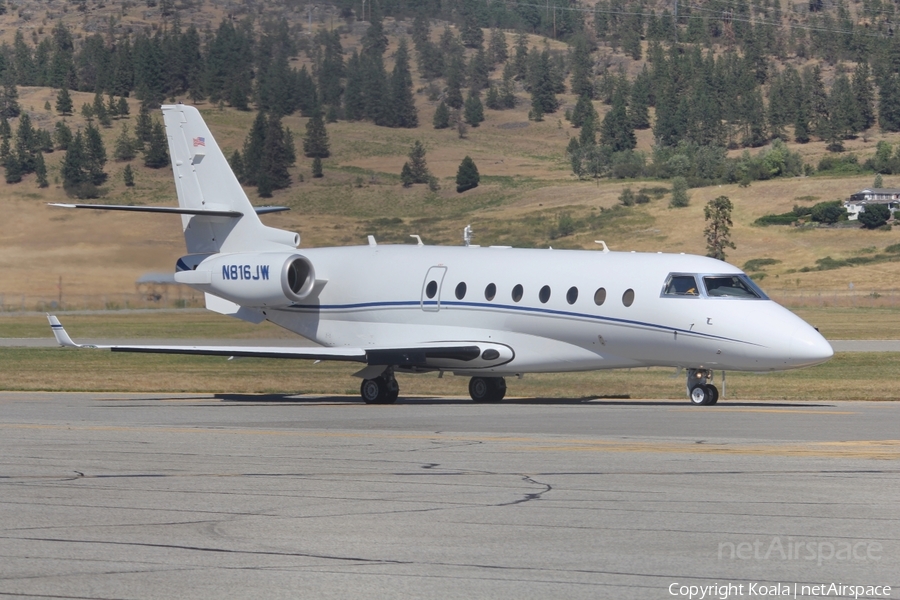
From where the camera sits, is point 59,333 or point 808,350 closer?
point 808,350

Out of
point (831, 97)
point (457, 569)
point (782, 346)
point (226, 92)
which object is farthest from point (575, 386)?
point (831, 97)

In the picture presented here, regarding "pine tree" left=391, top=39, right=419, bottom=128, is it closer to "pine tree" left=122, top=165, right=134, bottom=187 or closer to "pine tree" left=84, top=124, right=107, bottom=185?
"pine tree" left=84, top=124, right=107, bottom=185

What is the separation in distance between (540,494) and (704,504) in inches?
66.2

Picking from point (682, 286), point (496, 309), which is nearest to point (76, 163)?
Result: point (496, 309)

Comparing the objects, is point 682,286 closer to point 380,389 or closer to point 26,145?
point 380,389

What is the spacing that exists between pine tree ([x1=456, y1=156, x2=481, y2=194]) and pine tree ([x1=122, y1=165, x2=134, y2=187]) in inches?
1363

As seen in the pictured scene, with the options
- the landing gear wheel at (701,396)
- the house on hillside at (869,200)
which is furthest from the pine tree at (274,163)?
the landing gear wheel at (701,396)

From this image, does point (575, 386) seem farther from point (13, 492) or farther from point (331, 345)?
point (13, 492)

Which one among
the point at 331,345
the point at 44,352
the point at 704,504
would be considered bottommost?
the point at 44,352

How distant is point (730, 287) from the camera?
78.6ft

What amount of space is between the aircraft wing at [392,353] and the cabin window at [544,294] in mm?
1237

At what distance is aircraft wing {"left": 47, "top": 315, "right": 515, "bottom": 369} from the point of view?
25.9 metres

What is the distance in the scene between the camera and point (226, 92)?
17738 cm

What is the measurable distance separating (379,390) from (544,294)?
4259 millimetres
